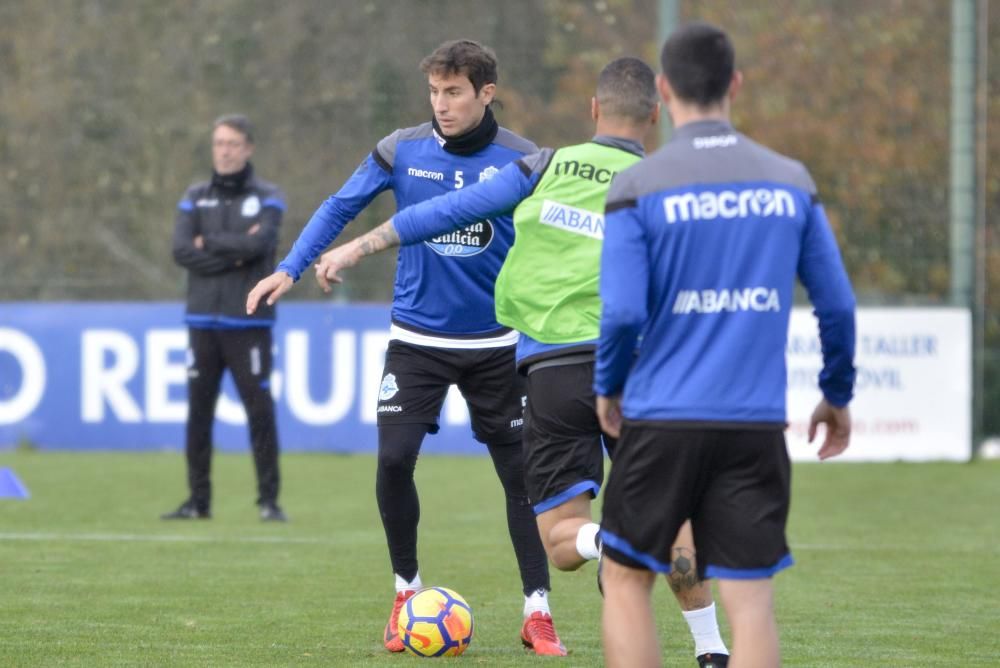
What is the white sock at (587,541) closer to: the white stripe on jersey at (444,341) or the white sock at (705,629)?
the white sock at (705,629)

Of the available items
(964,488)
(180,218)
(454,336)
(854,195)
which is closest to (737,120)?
(854,195)

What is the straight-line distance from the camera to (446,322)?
21.9 feet

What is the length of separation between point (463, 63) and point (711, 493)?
2.52m

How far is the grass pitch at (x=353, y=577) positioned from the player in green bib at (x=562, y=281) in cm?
66

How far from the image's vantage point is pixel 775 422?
14.6 feet

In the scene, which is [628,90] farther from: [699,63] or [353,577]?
[353,577]

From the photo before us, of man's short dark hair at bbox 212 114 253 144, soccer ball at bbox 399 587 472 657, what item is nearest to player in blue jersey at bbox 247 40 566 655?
soccer ball at bbox 399 587 472 657

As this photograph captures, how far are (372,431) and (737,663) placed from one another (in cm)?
1196

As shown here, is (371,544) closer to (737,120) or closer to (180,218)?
(180,218)

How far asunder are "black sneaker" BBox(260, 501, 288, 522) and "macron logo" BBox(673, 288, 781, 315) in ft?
23.0

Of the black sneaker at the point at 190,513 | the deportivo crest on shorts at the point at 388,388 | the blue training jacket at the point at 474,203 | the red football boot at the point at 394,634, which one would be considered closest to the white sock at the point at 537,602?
the red football boot at the point at 394,634

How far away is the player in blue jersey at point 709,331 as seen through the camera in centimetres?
438

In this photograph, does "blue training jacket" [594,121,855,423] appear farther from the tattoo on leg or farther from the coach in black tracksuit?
the coach in black tracksuit

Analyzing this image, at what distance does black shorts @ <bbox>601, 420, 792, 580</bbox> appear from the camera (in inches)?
174
